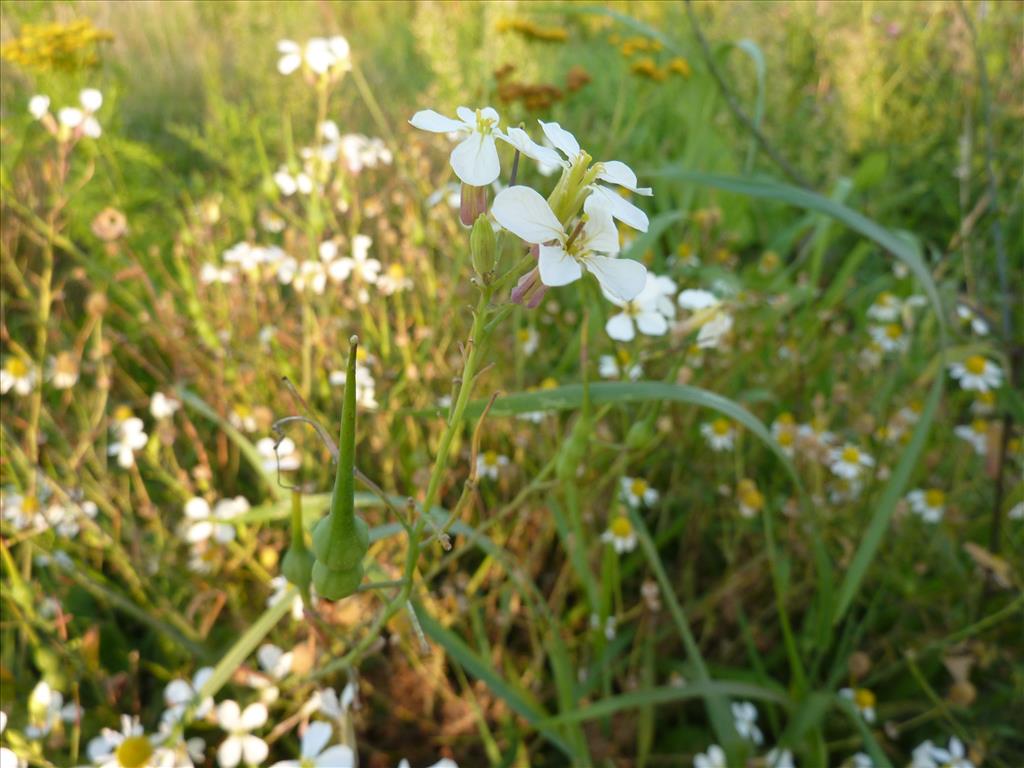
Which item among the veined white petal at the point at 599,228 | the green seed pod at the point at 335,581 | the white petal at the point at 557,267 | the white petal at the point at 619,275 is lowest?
the green seed pod at the point at 335,581

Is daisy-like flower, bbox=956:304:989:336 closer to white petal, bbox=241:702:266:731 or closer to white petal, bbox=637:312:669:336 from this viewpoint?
white petal, bbox=637:312:669:336

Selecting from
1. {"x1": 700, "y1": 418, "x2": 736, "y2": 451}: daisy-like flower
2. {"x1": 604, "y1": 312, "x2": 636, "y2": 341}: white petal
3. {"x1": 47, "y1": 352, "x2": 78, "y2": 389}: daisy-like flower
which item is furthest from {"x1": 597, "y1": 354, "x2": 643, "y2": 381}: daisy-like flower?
{"x1": 47, "y1": 352, "x2": 78, "y2": 389}: daisy-like flower

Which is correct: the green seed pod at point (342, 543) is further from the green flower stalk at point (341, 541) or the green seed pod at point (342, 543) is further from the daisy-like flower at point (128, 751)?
the daisy-like flower at point (128, 751)

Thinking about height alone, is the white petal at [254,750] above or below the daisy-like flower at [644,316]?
below

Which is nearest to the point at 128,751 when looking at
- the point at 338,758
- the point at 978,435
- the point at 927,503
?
the point at 338,758

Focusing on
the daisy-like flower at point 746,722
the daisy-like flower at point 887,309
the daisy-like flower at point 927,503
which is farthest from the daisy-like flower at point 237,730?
the daisy-like flower at point 887,309

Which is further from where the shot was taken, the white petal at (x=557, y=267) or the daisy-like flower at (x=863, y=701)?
the daisy-like flower at (x=863, y=701)
